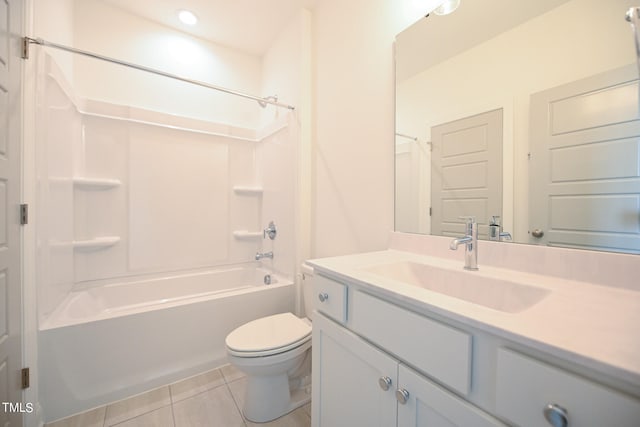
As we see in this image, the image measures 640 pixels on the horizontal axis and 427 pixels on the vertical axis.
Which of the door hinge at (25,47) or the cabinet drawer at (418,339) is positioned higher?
the door hinge at (25,47)

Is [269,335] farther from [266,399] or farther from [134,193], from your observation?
[134,193]

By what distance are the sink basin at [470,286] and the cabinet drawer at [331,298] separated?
14cm

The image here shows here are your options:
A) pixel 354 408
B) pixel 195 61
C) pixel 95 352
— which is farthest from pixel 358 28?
pixel 95 352

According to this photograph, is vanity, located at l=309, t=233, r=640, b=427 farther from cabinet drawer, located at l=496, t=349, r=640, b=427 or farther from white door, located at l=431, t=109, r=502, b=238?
white door, located at l=431, t=109, r=502, b=238

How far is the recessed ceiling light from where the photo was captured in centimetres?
202

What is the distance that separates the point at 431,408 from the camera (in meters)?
0.61

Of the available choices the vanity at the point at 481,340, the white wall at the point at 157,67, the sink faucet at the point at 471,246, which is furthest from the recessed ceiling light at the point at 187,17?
the sink faucet at the point at 471,246

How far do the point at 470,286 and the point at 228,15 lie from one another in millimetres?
2574

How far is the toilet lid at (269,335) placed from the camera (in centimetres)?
123

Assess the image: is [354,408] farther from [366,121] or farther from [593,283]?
[366,121]

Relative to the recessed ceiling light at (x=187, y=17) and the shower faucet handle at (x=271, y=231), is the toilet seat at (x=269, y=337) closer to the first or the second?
the shower faucet handle at (x=271, y=231)

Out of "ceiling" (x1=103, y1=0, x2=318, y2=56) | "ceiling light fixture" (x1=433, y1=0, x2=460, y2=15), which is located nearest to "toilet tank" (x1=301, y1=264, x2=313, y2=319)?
"ceiling light fixture" (x1=433, y1=0, x2=460, y2=15)

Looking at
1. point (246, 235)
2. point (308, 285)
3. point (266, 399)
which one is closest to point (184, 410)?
point (266, 399)

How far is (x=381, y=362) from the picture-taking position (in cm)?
73
